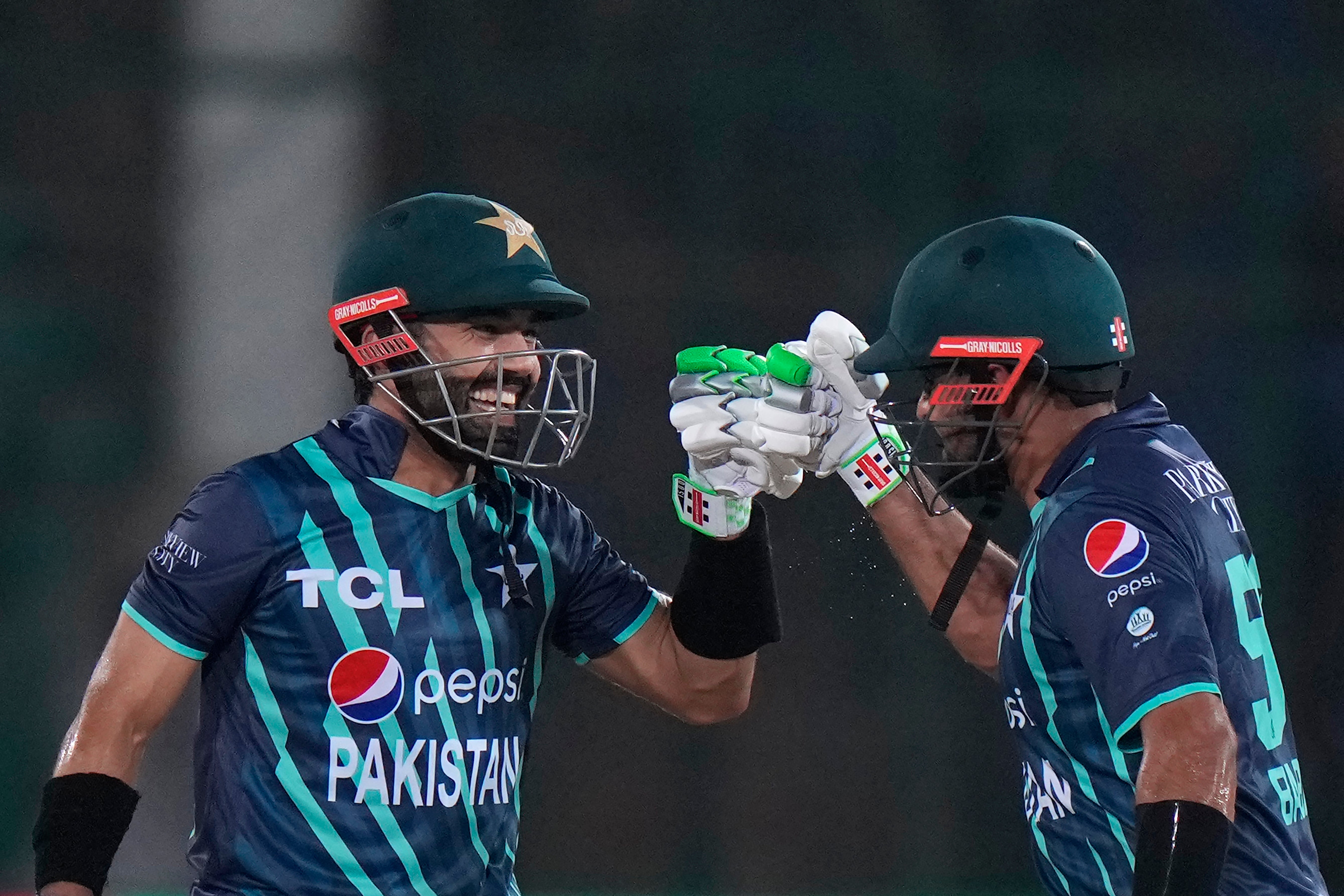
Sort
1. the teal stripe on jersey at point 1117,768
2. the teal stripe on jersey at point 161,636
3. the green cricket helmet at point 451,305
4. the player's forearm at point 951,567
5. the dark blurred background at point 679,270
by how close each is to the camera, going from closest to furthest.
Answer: the teal stripe on jersey at point 1117,768 < the teal stripe on jersey at point 161,636 < the green cricket helmet at point 451,305 < the player's forearm at point 951,567 < the dark blurred background at point 679,270

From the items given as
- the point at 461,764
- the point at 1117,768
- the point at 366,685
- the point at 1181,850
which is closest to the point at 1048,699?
the point at 1117,768

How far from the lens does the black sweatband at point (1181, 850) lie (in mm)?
1684

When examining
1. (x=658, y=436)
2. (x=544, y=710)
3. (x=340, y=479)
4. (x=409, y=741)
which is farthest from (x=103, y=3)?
(x=409, y=741)

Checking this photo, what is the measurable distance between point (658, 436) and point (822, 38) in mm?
1165

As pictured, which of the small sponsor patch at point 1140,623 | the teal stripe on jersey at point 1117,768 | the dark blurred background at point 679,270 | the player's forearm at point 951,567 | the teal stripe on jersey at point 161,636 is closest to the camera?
the small sponsor patch at point 1140,623

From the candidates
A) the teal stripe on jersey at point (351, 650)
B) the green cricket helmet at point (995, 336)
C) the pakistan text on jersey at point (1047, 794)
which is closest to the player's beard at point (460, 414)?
the teal stripe on jersey at point (351, 650)

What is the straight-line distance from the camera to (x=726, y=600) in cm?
238

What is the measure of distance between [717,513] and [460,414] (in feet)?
1.45

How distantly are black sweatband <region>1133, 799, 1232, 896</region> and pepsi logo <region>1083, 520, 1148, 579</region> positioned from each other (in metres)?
0.28

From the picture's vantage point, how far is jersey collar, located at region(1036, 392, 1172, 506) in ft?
6.90

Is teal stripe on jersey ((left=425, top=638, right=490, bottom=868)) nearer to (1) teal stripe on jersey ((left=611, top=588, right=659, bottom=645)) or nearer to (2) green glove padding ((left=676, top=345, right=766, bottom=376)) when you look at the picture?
(1) teal stripe on jersey ((left=611, top=588, right=659, bottom=645))

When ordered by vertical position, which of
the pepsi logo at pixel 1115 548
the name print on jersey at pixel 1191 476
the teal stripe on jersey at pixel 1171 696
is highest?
the name print on jersey at pixel 1191 476

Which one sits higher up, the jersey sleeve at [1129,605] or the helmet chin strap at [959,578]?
the jersey sleeve at [1129,605]

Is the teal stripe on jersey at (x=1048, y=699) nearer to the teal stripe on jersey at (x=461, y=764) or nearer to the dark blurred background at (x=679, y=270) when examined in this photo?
the teal stripe on jersey at (x=461, y=764)
